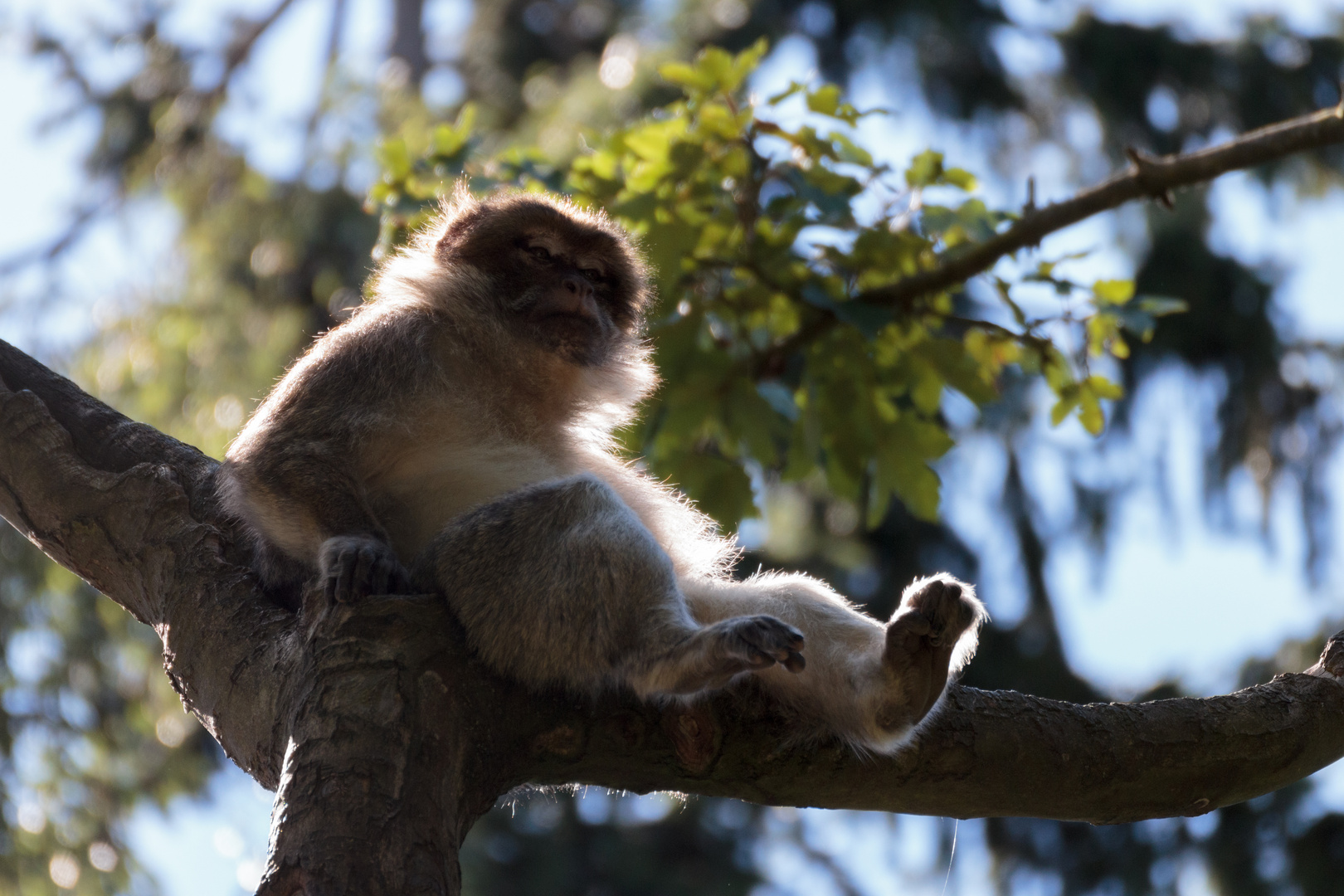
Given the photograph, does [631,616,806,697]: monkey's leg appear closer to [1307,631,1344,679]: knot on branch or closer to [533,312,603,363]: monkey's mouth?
[533,312,603,363]: monkey's mouth

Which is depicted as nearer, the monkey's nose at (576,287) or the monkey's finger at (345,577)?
the monkey's finger at (345,577)

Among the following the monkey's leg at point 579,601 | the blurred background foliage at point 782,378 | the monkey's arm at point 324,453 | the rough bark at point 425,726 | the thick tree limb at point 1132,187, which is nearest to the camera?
the rough bark at point 425,726

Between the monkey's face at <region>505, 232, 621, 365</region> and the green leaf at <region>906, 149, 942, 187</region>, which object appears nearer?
the monkey's face at <region>505, 232, 621, 365</region>

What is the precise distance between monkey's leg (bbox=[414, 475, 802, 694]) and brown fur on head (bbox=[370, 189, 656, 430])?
941 mm

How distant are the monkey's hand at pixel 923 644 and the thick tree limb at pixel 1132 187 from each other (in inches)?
63.4

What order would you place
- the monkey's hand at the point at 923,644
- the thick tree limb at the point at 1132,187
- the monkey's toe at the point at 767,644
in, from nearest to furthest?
1. the monkey's toe at the point at 767,644
2. the monkey's hand at the point at 923,644
3. the thick tree limb at the point at 1132,187

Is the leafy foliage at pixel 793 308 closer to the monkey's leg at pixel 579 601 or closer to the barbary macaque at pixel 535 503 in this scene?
the barbary macaque at pixel 535 503

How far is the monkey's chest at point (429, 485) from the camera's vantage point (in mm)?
3521

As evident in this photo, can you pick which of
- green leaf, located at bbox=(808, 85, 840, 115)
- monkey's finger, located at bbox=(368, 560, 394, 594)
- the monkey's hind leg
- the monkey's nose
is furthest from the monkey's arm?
green leaf, located at bbox=(808, 85, 840, 115)

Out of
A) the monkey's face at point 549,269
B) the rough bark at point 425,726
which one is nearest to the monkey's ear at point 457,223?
the monkey's face at point 549,269

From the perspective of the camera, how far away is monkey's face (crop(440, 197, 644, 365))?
13.5ft

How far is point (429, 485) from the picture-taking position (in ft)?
11.7


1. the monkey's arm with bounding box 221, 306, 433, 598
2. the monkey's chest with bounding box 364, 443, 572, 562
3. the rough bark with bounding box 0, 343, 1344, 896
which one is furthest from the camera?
the monkey's chest with bounding box 364, 443, 572, 562

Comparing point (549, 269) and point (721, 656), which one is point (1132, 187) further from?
point (721, 656)
